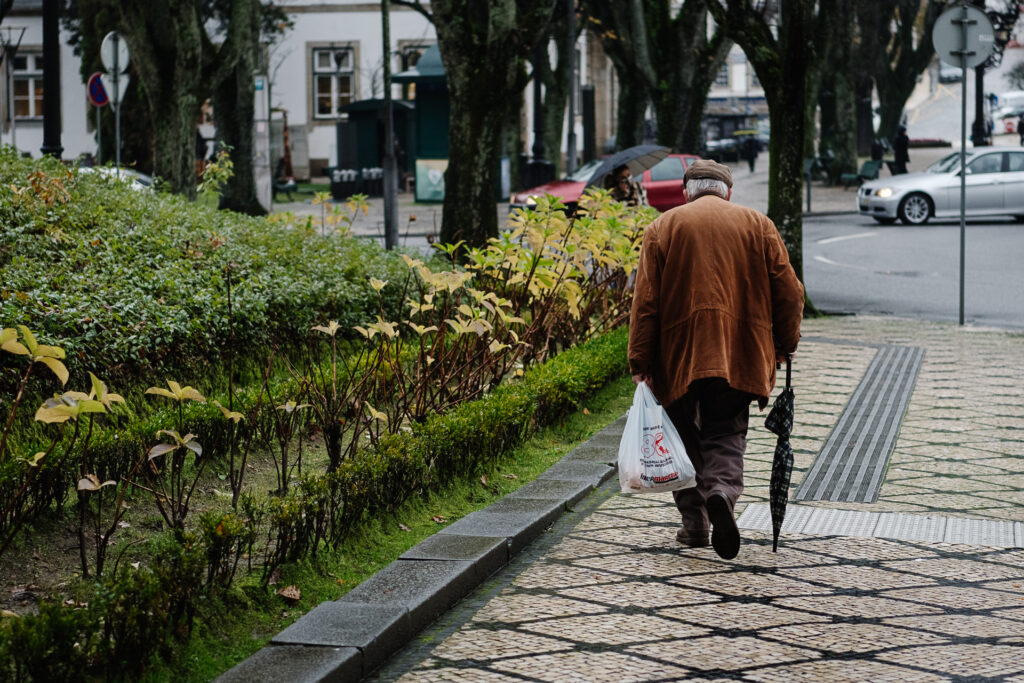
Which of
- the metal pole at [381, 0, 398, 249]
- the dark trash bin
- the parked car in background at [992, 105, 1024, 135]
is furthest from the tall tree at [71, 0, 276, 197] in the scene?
the parked car in background at [992, 105, 1024, 135]

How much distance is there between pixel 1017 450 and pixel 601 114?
58.6 m

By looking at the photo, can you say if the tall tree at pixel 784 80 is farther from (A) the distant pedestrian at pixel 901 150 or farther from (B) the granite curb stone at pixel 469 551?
(A) the distant pedestrian at pixel 901 150

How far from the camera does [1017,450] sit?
788 cm

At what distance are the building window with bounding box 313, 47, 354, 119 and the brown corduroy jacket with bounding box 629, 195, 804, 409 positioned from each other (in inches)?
1856

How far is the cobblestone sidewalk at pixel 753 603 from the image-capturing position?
4434 millimetres

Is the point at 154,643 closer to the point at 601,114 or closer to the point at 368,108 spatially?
the point at 368,108

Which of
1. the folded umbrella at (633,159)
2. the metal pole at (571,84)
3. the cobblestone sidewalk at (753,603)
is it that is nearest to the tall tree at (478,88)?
the folded umbrella at (633,159)

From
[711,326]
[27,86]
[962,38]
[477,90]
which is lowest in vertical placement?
[711,326]

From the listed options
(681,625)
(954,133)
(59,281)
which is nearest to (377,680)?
(681,625)

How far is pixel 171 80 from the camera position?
20078 mm

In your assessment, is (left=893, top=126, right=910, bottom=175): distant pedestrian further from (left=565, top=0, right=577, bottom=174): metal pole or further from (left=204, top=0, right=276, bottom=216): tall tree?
(left=204, top=0, right=276, bottom=216): tall tree

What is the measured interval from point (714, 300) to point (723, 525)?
91cm

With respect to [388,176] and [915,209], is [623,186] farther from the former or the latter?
[915,209]

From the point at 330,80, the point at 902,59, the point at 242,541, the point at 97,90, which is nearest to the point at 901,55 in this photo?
the point at 902,59
